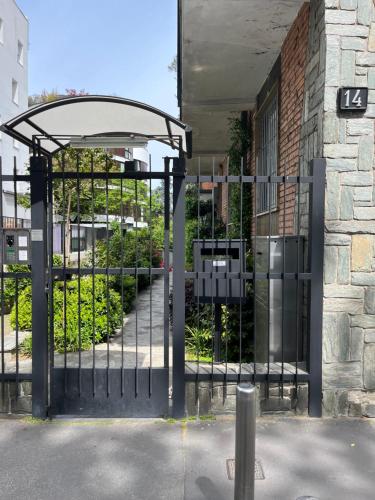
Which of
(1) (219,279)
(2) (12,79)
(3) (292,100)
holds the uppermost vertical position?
(2) (12,79)

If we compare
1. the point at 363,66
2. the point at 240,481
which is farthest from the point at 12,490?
the point at 363,66

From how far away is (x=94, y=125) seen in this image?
13.3 ft

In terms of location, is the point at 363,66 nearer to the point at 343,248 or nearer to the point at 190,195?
the point at 343,248

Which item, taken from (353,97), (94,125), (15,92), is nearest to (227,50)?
(353,97)

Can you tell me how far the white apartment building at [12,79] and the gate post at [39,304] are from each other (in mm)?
15730

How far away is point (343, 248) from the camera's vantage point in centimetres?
402

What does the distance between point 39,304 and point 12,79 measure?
2214 centimetres

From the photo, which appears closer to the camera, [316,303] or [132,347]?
[316,303]

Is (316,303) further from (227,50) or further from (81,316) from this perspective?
(227,50)

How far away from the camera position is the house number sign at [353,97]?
3.92m

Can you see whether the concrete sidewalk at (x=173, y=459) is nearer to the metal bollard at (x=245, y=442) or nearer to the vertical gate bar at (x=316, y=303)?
the vertical gate bar at (x=316, y=303)

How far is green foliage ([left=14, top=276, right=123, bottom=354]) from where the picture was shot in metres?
5.63

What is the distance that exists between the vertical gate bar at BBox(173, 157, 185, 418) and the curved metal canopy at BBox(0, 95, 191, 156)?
1.38ft

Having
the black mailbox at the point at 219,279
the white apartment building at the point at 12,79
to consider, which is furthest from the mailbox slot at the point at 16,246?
the white apartment building at the point at 12,79
